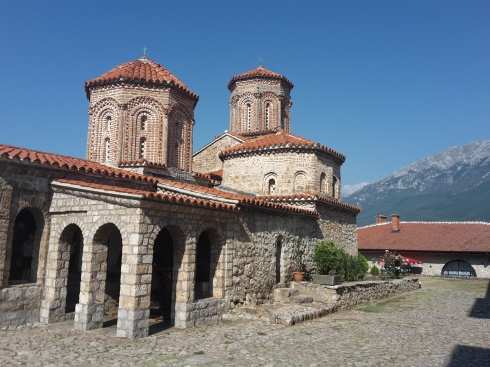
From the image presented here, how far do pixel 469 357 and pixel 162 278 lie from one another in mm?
8099

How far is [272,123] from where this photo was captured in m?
24.8

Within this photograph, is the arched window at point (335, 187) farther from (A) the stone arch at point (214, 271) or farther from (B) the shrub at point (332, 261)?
(A) the stone arch at point (214, 271)

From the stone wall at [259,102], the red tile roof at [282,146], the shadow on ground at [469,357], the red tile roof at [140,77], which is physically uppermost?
the stone wall at [259,102]

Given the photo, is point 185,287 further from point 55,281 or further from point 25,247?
point 25,247

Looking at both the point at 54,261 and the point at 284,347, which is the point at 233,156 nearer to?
the point at 54,261

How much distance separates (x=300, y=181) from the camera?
17812mm

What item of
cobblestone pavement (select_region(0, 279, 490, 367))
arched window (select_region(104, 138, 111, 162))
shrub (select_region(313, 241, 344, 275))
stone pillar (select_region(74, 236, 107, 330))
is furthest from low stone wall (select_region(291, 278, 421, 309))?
arched window (select_region(104, 138, 111, 162))

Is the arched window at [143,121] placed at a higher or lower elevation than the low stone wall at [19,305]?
higher

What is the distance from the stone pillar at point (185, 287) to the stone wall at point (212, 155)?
12.9 metres

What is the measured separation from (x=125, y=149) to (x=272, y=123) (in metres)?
10.3

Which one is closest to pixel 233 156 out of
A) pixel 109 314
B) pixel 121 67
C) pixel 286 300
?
pixel 121 67

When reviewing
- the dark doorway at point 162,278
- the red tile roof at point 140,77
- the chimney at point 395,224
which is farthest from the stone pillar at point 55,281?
the chimney at point 395,224

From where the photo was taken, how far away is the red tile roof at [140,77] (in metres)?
16.7

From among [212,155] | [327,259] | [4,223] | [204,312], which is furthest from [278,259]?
[212,155]
